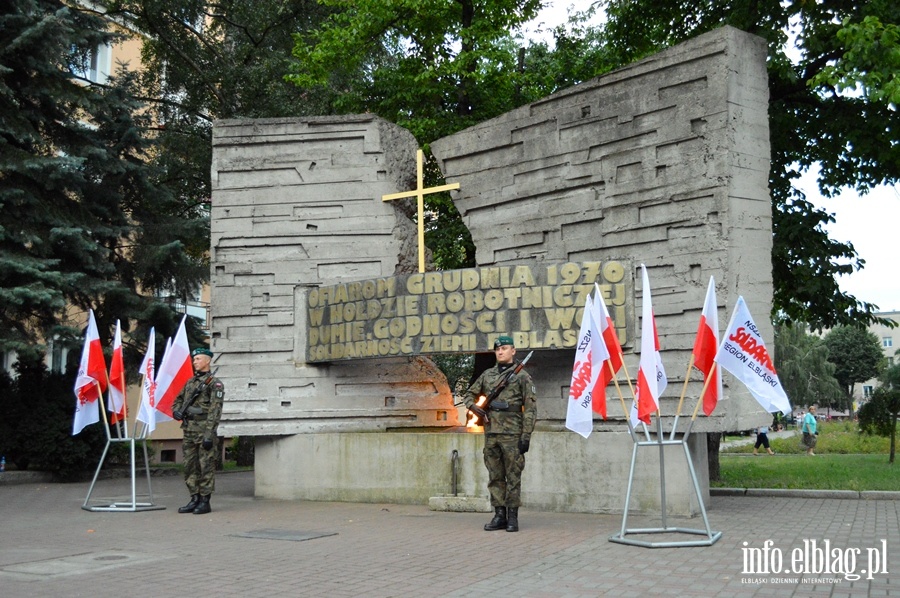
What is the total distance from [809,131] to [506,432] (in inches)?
385

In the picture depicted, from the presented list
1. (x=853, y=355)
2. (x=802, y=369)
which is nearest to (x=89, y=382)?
(x=802, y=369)

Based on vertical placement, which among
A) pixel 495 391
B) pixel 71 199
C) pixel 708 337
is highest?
pixel 71 199

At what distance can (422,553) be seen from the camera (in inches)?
328

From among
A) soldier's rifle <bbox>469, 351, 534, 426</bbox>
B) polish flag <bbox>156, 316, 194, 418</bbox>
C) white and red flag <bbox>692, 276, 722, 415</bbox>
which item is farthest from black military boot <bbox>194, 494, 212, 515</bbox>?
white and red flag <bbox>692, 276, 722, 415</bbox>

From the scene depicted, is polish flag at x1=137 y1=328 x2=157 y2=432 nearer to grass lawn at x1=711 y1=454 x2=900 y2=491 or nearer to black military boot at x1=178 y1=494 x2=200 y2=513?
black military boot at x1=178 y1=494 x2=200 y2=513

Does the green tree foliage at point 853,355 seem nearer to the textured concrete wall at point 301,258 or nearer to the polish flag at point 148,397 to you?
the textured concrete wall at point 301,258

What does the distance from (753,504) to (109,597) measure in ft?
28.8

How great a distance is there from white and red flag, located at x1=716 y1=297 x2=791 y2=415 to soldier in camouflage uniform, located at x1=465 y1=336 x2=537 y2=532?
213 centimetres

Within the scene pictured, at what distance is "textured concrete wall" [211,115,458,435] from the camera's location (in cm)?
1364

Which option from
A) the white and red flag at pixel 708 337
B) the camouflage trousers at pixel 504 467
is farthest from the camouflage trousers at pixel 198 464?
the white and red flag at pixel 708 337

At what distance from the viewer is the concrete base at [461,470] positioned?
10908 mm

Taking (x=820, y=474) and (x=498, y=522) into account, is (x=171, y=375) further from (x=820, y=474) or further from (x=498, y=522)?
(x=820, y=474)

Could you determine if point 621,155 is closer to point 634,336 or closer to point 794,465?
point 634,336

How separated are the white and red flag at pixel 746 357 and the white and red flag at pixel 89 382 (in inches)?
322
